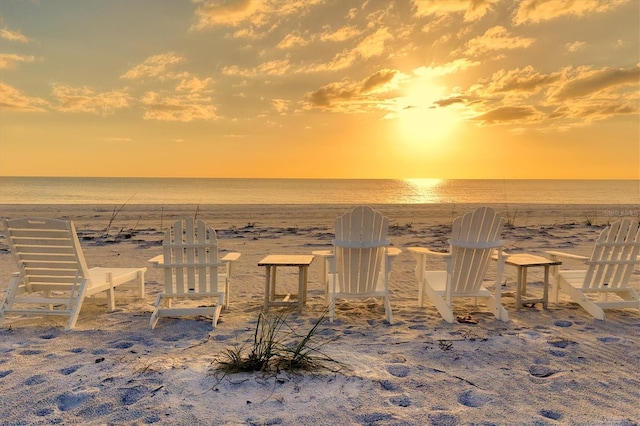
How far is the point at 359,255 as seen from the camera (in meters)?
4.64

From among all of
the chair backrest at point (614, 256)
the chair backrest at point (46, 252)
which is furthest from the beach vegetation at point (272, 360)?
the chair backrest at point (614, 256)

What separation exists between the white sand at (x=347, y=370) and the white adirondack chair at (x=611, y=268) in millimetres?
168

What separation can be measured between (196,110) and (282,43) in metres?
18.0

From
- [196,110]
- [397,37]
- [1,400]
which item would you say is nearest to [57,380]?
[1,400]

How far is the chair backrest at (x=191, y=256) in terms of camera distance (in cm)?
442

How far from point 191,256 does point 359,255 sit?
5.71 ft


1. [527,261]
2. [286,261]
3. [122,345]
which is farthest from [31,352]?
[527,261]

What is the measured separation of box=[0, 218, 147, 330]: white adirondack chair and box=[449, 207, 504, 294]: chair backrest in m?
3.76

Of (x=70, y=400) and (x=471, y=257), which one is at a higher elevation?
(x=471, y=257)

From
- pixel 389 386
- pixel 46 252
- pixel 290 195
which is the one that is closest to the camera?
pixel 389 386

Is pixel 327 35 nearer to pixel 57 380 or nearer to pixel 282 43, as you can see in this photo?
pixel 282 43

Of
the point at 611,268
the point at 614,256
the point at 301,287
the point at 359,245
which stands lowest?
the point at 301,287

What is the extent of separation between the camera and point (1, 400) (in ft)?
8.73

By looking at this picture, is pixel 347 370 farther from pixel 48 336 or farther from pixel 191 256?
pixel 48 336
